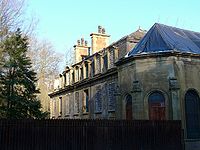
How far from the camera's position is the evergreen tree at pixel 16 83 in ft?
66.2

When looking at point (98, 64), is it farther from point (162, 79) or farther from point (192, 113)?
point (192, 113)

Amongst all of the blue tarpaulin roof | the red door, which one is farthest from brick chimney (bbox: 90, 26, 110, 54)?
the red door

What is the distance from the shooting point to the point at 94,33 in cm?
3634

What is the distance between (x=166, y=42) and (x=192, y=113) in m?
5.37

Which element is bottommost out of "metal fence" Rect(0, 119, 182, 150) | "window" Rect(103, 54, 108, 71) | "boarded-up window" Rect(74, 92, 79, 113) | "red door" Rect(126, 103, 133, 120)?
"metal fence" Rect(0, 119, 182, 150)

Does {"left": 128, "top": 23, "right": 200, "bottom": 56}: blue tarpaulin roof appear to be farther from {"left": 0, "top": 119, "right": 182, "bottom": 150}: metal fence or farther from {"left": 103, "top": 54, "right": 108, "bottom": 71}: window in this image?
{"left": 103, "top": 54, "right": 108, "bottom": 71}: window

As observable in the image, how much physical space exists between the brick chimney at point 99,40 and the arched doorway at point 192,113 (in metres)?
16.9

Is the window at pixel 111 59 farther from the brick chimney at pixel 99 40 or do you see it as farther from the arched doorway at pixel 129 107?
the brick chimney at pixel 99 40

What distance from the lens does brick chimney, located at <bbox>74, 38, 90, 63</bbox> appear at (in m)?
41.8

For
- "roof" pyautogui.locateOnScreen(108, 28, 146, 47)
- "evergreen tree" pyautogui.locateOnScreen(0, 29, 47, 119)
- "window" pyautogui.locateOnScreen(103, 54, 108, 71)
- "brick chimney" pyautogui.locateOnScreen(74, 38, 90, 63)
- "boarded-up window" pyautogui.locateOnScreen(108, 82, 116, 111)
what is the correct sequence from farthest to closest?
"brick chimney" pyautogui.locateOnScreen(74, 38, 90, 63) < "window" pyautogui.locateOnScreen(103, 54, 108, 71) < "boarded-up window" pyautogui.locateOnScreen(108, 82, 116, 111) < "roof" pyautogui.locateOnScreen(108, 28, 146, 47) < "evergreen tree" pyautogui.locateOnScreen(0, 29, 47, 119)

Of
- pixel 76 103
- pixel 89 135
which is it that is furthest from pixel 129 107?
pixel 76 103

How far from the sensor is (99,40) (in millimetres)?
37188

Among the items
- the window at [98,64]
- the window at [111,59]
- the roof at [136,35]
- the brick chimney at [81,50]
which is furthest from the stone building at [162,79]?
the brick chimney at [81,50]

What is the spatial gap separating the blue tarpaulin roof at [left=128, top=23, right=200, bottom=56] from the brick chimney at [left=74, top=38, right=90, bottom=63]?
58.8 ft
